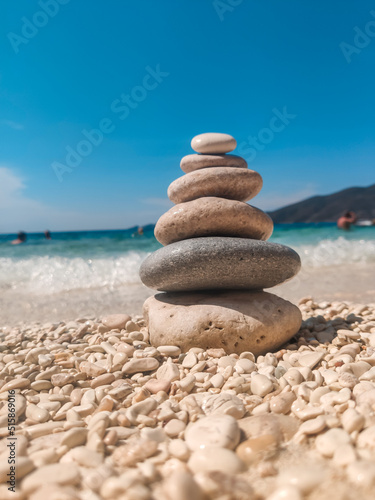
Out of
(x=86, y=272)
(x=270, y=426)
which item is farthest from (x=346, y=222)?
(x=270, y=426)

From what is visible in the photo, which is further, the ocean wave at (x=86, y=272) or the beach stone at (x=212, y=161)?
the ocean wave at (x=86, y=272)

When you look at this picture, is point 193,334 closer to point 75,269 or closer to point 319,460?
point 319,460

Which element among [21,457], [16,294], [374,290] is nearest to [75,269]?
[16,294]

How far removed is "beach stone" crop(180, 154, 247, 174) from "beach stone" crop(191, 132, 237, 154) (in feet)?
0.22

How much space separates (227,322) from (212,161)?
1853mm

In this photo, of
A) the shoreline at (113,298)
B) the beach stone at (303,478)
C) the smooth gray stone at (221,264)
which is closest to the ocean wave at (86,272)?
the shoreline at (113,298)

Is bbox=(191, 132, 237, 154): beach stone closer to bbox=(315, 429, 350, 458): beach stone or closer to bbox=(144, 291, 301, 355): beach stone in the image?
bbox=(144, 291, 301, 355): beach stone

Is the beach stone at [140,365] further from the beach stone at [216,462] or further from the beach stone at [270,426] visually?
the beach stone at [216,462]

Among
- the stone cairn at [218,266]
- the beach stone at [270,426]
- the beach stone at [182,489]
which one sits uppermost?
the stone cairn at [218,266]

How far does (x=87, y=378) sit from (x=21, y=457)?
1101 millimetres

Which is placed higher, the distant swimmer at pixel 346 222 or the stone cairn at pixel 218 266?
the distant swimmer at pixel 346 222

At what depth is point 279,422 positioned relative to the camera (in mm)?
1742

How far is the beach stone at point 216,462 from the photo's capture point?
4.44 ft

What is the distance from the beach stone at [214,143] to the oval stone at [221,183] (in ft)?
0.98
